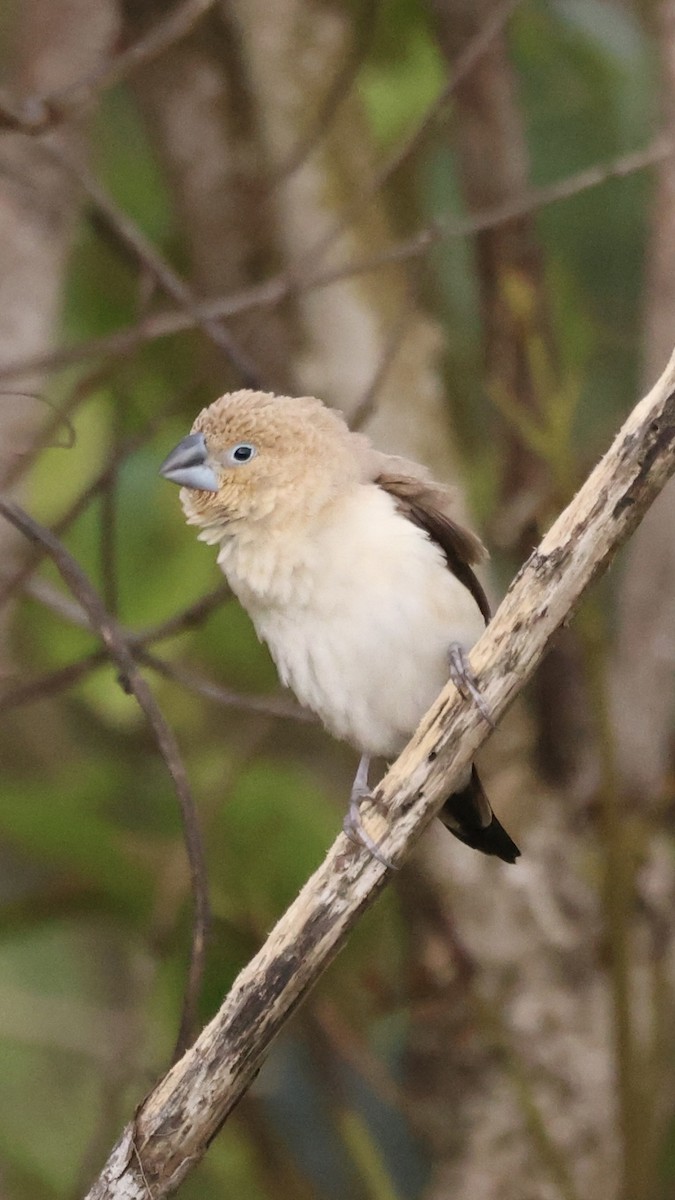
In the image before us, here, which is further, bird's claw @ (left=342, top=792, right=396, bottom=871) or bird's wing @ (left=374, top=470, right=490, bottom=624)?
bird's wing @ (left=374, top=470, right=490, bottom=624)

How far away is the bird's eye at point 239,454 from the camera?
5.77 feet

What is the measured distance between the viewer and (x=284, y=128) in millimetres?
2828

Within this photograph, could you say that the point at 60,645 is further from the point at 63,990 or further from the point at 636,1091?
the point at 636,1091

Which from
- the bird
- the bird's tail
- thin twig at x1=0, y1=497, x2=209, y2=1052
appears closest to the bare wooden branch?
thin twig at x1=0, y1=497, x2=209, y2=1052

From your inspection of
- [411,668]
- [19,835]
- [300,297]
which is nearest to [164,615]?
[19,835]

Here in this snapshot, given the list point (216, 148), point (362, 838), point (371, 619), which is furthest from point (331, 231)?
point (362, 838)

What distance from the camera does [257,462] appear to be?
5.77 ft

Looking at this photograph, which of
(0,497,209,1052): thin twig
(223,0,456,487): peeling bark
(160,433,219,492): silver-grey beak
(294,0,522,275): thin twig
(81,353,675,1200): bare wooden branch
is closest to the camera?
(81,353,675,1200): bare wooden branch

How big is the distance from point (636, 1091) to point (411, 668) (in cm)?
98

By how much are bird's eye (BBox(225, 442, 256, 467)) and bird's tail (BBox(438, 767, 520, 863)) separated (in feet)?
1.72

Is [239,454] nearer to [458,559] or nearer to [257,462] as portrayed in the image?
[257,462]

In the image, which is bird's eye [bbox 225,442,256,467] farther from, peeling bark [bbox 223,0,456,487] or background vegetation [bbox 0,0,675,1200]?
peeling bark [bbox 223,0,456,487]

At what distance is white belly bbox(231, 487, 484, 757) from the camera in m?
1.74

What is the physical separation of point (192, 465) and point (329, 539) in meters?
0.19
